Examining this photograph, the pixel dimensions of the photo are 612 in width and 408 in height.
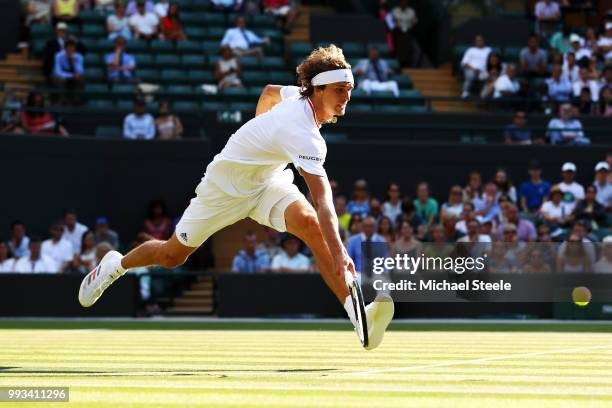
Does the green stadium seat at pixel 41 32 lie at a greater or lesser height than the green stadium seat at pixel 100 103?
greater

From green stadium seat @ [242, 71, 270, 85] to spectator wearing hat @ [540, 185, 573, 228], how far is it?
609 centimetres

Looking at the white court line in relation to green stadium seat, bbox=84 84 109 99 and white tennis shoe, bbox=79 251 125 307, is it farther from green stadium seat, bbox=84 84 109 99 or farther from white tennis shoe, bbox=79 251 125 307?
green stadium seat, bbox=84 84 109 99

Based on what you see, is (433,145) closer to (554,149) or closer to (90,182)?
(554,149)

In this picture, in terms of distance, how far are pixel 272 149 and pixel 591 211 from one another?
1222 cm

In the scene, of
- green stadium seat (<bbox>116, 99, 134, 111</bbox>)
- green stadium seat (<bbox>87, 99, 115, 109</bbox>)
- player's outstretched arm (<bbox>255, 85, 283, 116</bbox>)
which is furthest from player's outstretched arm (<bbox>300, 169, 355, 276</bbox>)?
green stadium seat (<bbox>87, 99, 115, 109</bbox>)

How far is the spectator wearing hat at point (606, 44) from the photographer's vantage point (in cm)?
2561

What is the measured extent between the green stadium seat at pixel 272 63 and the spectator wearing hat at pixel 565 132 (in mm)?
5219

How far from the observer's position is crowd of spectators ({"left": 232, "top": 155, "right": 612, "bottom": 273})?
18.4 meters

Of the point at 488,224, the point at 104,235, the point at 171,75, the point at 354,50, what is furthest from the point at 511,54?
the point at 104,235

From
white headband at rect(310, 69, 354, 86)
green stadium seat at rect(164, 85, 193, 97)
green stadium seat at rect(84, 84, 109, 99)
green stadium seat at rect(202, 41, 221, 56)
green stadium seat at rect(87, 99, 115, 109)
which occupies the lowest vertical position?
green stadium seat at rect(87, 99, 115, 109)

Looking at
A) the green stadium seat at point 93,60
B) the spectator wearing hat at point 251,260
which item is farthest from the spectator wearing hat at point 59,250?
the green stadium seat at point 93,60

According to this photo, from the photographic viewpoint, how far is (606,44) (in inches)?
1017

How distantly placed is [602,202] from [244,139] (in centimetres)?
1278

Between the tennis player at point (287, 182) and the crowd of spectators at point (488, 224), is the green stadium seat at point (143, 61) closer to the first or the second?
the crowd of spectators at point (488, 224)
